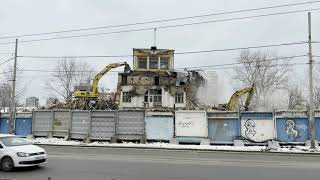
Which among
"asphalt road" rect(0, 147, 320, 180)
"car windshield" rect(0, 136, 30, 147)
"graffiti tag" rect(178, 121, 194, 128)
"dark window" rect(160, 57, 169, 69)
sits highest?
"dark window" rect(160, 57, 169, 69)

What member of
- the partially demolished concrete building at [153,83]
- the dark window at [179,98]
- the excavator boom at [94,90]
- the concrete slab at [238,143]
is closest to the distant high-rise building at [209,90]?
the dark window at [179,98]

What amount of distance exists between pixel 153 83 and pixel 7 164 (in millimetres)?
37660

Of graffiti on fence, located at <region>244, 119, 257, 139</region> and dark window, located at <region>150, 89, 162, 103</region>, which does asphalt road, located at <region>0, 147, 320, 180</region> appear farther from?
dark window, located at <region>150, 89, 162, 103</region>

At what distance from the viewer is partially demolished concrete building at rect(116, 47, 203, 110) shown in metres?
50.5

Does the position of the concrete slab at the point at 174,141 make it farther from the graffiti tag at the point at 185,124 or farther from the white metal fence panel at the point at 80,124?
the white metal fence panel at the point at 80,124

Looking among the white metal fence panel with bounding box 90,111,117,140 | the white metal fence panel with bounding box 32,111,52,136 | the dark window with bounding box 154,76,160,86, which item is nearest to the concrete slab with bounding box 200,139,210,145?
the white metal fence panel with bounding box 90,111,117,140

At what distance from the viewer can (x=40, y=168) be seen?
14055 millimetres

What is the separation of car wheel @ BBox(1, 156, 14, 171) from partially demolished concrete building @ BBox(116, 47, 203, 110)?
36.7 metres

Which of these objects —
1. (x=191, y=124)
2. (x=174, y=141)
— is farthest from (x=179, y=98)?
(x=174, y=141)

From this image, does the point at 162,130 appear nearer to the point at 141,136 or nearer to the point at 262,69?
the point at 141,136

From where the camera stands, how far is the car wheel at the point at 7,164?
43.9ft

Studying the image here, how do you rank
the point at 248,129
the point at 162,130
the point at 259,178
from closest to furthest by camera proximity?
the point at 259,178 → the point at 248,129 → the point at 162,130

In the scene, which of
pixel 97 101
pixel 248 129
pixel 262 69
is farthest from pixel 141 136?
pixel 262 69

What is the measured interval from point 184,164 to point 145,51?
1437 inches
